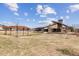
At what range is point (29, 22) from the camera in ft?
7.71

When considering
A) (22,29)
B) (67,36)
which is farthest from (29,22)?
(67,36)

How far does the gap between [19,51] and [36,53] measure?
0.23 meters

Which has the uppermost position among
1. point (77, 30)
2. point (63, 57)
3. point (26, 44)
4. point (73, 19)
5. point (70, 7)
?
point (70, 7)

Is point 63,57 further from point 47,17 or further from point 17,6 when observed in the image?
point 17,6

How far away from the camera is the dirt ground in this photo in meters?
2.30

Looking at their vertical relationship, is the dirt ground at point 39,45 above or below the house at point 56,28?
below

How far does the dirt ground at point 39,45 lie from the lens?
2.30 m

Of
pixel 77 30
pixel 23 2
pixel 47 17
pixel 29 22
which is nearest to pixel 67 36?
pixel 77 30

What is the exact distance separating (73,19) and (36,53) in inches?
26.2

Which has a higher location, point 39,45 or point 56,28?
point 56,28

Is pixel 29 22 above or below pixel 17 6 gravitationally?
below

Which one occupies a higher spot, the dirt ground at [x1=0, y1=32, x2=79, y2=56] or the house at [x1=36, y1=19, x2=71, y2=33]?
the house at [x1=36, y1=19, x2=71, y2=33]

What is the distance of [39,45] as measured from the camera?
7.73ft

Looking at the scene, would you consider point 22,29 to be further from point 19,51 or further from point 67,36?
point 67,36
